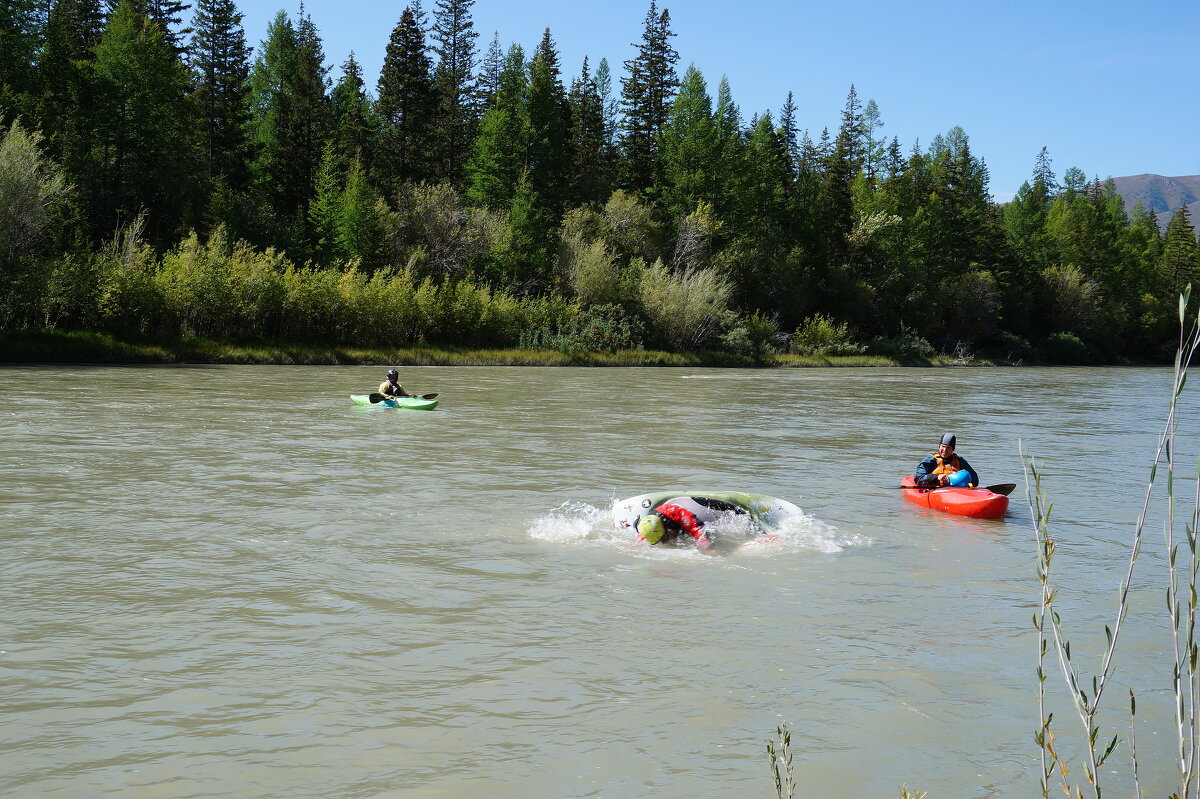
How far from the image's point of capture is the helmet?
10.1m

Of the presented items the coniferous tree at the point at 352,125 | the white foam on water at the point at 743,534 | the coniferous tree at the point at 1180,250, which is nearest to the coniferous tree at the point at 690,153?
the coniferous tree at the point at 352,125

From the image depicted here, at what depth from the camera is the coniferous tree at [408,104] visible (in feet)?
202

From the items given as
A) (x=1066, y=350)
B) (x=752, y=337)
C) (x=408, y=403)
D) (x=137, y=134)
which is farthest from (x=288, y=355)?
(x=1066, y=350)

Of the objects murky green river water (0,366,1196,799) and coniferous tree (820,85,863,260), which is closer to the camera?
murky green river water (0,366,1196,799)

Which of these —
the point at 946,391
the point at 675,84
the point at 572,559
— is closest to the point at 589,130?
the point at 675,84

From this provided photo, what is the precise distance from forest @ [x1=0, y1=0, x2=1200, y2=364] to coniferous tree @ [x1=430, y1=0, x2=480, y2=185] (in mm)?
213

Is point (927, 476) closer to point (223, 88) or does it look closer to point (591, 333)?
point (591, 333)

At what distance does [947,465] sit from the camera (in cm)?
1351

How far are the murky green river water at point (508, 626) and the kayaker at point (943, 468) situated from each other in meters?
0.73

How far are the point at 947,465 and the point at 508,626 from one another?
8120mm

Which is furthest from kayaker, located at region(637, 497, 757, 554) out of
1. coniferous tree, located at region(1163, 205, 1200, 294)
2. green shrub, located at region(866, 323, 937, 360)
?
coniferous tree, located at region(1163, 205, 1200, 294)

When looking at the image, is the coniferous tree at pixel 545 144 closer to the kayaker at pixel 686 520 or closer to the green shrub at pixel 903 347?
the green shrub at pixel 903 347

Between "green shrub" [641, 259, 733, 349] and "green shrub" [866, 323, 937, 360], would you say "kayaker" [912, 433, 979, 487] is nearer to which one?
"green shrub" [641, 259, 733, 349]

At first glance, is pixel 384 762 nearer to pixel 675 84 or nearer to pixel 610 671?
pixel 610 671
